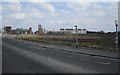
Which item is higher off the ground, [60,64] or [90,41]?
[90,41]

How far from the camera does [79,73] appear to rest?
1622cm

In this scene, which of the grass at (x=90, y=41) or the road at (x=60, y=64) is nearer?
the road at (x=60, y=64)

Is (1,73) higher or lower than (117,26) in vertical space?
lower

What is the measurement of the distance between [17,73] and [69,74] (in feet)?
10.8

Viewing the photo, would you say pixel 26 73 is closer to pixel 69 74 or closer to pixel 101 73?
pixel 69 74

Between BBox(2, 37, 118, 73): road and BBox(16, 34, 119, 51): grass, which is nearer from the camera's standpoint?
BBox(2, 37, 118, 73): road

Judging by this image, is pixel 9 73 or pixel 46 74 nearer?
pixel 46 74

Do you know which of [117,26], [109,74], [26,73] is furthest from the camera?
[117,26]

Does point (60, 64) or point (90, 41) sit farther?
point (90, 41)

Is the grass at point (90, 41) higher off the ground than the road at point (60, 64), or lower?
higher

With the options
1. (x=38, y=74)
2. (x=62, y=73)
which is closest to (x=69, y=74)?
(x=62, y=73)

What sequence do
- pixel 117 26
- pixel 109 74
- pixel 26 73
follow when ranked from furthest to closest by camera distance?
pixel 117 26 → pixel 26 73 → pixel 109 74

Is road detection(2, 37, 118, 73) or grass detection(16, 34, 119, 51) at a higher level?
grass detection(16, 34, 119, 51)

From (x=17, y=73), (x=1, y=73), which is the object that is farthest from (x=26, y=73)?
(x=1, y=73)
